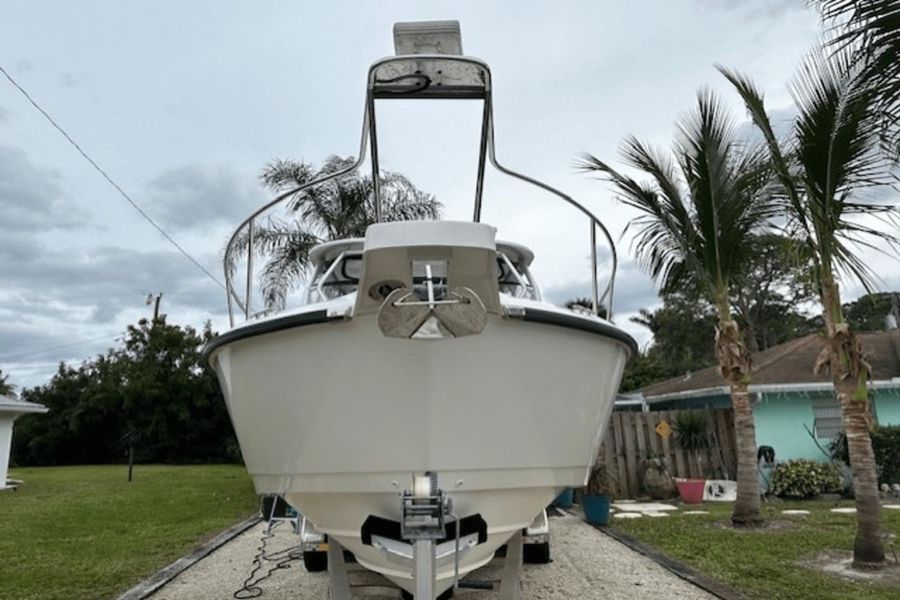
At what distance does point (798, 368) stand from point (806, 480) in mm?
2802

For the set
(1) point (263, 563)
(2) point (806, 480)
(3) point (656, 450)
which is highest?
(3) point (656, 450)

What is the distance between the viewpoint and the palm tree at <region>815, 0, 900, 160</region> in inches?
157

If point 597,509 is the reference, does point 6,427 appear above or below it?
above

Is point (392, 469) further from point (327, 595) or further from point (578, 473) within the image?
point (327, 595)

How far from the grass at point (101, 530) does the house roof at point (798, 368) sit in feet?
29.2

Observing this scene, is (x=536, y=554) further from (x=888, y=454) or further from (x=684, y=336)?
Answer: (x=684, y=336)

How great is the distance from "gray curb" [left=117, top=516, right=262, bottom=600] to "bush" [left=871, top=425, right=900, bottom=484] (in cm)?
1013

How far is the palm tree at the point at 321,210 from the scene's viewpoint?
11375mm

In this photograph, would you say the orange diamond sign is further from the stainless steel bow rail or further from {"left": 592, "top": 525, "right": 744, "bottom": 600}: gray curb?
the stainless steel bow rail

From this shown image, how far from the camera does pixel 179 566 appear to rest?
578 cm

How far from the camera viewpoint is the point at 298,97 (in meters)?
5.25

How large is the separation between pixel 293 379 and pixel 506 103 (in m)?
2.22

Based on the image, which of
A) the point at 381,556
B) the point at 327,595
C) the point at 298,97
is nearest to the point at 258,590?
the point at 327,595

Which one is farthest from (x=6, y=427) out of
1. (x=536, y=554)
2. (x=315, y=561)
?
(x=536, y=554)
